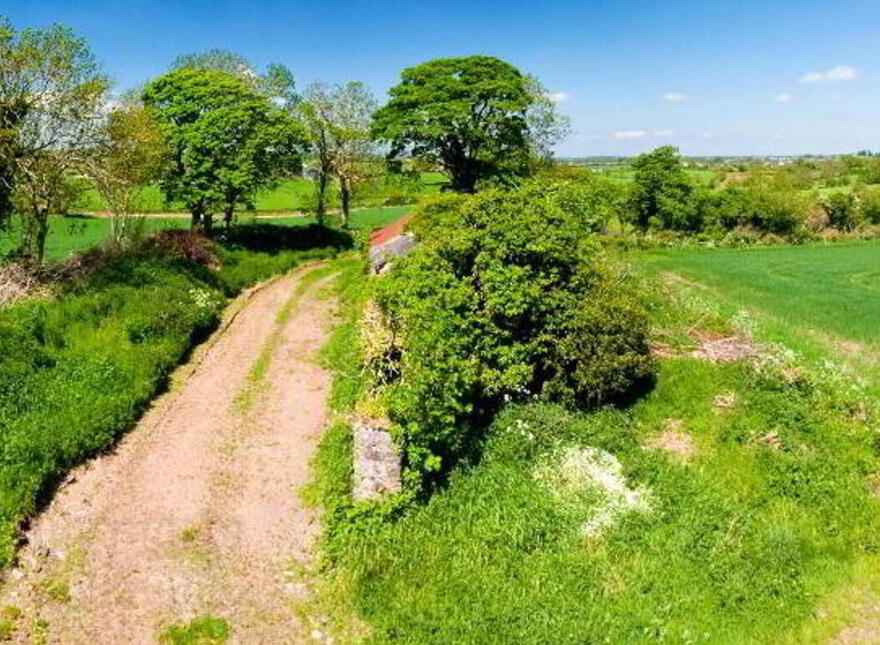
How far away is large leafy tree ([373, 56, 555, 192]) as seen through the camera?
4500cm

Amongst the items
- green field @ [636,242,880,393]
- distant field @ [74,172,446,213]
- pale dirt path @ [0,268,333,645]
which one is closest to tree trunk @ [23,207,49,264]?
pale dirt path @ [0,268,333,645]

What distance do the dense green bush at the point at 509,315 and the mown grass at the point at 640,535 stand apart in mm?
989

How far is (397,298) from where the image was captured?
20219 millimetres

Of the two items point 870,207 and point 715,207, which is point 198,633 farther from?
point 870,207

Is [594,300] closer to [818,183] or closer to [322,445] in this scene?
[322,445]

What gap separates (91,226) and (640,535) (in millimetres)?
57956

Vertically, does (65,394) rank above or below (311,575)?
above

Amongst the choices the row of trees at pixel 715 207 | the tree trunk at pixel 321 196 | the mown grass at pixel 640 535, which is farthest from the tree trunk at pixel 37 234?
the row of trees at pixel 715 207

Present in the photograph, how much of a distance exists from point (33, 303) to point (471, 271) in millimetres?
14018

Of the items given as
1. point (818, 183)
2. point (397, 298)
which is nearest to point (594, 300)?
point (397, 298)

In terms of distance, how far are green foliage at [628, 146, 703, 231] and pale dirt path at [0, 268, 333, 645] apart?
55926 millimetres

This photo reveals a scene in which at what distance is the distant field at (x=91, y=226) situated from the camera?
44406mm

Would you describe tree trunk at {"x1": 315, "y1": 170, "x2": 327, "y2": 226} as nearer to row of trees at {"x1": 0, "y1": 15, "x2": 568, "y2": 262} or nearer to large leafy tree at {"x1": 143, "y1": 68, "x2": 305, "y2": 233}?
row of trees at {"x1": 0, "y1": 15, "x2": 568, "y2": 262}

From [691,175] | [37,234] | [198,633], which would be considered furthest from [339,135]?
[691,175]
